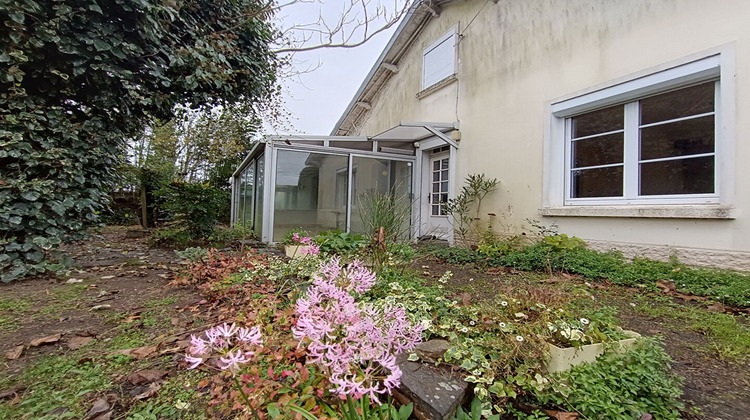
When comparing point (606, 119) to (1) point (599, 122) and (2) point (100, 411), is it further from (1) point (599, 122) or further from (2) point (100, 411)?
(2) point (100, 411)

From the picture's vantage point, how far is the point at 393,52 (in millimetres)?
8789

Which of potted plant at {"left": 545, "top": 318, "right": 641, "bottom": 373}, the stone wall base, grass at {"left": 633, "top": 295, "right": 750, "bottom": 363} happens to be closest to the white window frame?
the stone wall base

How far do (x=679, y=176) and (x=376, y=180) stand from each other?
5212mm

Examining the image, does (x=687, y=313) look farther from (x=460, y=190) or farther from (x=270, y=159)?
(x=270, y=159)

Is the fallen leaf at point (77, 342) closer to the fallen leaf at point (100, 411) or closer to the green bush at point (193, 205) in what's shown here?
the fallen leaf at point (100, 411)

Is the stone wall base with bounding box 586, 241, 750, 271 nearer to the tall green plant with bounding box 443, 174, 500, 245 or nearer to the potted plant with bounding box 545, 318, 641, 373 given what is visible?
the tall green plant with bounding box 443, 174, 500, 245

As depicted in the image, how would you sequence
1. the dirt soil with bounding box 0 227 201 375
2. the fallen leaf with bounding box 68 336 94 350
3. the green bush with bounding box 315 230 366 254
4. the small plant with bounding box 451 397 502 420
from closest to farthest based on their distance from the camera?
the small plant with bounding box 451 397 502 420
the fallen leaf with bounding box 68 336 94 350
the dirt soil with bounding box 0 227 201 375
the green bush with bounding box 315 230 366 254

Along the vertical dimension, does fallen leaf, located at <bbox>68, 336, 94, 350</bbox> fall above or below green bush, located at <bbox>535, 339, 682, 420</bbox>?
below

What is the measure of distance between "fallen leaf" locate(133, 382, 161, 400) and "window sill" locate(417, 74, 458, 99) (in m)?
6.78

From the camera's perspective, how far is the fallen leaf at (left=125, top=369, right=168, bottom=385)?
1.49 meters

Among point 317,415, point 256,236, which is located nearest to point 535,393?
point 317,415

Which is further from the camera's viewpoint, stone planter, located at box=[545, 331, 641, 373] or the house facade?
the house facade

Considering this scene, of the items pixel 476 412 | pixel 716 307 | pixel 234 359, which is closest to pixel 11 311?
pixel 234 359

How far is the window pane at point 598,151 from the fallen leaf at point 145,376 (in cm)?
507
